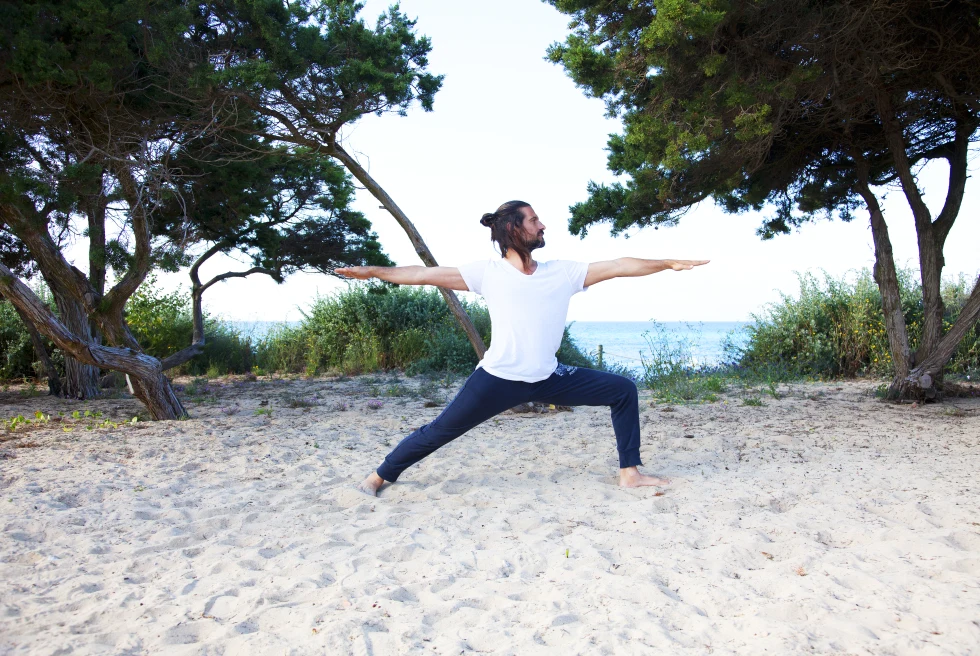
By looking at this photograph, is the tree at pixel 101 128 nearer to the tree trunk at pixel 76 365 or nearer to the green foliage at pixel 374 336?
the tree trunk at pixel 76 365

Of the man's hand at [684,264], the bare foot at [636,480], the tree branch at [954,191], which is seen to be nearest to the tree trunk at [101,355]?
the bare foot at [636,480]

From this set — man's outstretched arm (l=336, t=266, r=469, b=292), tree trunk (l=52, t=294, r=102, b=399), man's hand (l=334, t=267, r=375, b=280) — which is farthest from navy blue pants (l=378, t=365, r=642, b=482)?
tree trunk (l=52, t=294, r=102, b=399)

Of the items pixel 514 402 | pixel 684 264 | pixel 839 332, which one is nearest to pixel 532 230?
pixel 684 264

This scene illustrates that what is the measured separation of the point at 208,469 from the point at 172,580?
215 cm

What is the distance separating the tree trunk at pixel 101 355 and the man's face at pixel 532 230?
4861 millimetres

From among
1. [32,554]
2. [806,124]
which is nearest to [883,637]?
[32,554]

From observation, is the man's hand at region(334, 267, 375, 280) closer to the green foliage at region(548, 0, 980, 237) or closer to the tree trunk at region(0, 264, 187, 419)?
the green foliage at region(548, 0, 980, 237)

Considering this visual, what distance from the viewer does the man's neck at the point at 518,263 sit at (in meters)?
4.12

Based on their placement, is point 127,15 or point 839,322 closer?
point 127,15

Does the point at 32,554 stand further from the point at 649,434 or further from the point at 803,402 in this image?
the point at 803,402

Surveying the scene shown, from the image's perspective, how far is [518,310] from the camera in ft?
13.1

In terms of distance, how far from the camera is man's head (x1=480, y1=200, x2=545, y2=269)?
4082mm

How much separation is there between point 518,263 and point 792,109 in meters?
3.88

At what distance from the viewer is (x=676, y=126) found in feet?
18.6
